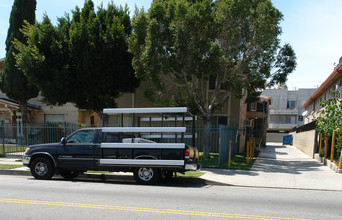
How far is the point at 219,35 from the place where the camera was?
46.7 feet

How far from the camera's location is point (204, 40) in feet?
43.2

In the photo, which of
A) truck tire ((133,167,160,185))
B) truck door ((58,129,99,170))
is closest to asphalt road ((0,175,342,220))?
truck tire ((133,167,160,185))

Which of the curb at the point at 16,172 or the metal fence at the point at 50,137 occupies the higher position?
the metal fence at the point at 50,137

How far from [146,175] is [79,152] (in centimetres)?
230

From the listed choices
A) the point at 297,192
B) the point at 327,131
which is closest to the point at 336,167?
the point at 327,131

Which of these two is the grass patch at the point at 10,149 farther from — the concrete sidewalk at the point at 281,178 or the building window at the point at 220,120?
the building window at the point at 220,120

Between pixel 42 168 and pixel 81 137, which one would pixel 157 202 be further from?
pixel 42 168

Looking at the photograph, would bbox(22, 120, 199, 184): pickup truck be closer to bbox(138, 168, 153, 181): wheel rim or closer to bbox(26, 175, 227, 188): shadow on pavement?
bbox(138, 168, 153, 181): wheel rim

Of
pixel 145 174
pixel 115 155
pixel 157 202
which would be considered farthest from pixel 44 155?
pixel 157 202

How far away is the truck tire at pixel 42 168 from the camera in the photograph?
9883 millimetres

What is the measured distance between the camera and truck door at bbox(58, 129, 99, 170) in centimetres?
957

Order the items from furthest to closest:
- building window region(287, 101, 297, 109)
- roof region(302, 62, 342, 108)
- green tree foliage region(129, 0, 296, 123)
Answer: building window region(287, 101, 297, 109), roof region(302, 62, 342, 108), green tree foliage region(129, 0, 296, 123)

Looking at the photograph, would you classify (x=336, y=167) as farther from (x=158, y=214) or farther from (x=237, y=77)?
(x=158, y=214)

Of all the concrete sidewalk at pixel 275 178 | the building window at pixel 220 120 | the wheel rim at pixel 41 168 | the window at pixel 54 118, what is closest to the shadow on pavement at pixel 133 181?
the concrete sidewalk at pixel 275 178
